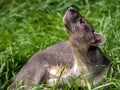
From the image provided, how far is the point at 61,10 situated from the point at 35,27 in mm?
850

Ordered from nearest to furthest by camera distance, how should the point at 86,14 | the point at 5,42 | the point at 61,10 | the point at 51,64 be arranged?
the point at 51,64, the point at 5,42, the point at 86,14, the point at 61,10

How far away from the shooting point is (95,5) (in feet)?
36.4

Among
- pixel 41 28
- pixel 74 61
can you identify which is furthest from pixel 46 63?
pixel 41 28

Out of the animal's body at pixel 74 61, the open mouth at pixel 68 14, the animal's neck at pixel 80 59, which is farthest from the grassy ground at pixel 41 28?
the open mouth at pixel 68 14

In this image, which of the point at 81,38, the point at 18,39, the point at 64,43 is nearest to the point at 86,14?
the point at 18,39

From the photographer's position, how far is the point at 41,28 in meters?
10.7

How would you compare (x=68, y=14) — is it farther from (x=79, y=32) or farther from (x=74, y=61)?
(x=74, y=61)

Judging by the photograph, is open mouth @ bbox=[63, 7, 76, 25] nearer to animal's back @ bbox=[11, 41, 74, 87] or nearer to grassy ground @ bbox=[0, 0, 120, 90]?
animal's back @ bbox=[11, 41, 74, 87]

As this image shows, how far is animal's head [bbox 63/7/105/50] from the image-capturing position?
790 centimetres

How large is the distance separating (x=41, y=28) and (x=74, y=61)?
2603mm

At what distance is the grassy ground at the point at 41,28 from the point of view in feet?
28.3

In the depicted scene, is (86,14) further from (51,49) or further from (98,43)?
(98,43)

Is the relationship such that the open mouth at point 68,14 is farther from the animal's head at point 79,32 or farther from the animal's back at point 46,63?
the animal's back at point 46,63

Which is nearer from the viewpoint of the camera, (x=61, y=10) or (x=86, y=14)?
(x=86, y=14)
